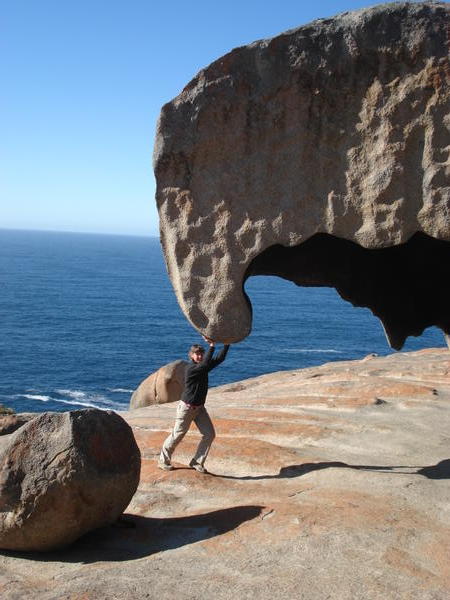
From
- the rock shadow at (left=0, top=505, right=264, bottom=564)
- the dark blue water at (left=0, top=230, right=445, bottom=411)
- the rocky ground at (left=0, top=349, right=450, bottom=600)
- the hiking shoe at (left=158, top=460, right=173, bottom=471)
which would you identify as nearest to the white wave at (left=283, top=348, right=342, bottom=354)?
the dark blue water at (left=0, top=230, right=445, bottom=411)

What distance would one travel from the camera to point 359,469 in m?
9.98

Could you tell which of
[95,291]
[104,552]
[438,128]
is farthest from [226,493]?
[95,291]

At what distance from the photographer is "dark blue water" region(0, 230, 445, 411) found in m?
49.2

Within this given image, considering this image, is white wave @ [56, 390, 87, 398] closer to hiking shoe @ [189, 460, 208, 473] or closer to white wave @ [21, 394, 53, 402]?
white wave @ [21, 394, 53, 402]

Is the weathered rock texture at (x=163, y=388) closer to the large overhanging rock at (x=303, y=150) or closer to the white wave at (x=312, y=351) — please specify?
the large overhanging rock at (x=303, y=150)

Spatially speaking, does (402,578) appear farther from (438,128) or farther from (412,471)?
(438,128)

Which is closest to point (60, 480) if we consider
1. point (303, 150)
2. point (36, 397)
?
point (303, 150)

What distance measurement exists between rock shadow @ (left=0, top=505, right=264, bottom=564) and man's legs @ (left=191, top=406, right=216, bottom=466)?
1506 mm

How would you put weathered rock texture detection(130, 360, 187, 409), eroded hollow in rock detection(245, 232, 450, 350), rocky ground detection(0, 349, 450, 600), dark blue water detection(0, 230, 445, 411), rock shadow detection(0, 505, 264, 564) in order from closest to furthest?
rocky ground detection(0, 349, 450, 600) < rock shadow detection(0, 505, 264, 564) < eroded hollow in rock detection(245, 232, 450, 350) < weathered rock texture detection(130, 360, 187, 409) < dark blue water detection(0, 230, 445, 411)

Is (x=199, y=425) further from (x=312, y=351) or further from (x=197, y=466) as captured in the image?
(x=312, y=351)

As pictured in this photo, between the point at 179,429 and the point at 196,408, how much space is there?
1.33 feet

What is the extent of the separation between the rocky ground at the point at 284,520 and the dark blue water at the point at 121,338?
1275 inches

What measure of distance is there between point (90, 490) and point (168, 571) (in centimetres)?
152

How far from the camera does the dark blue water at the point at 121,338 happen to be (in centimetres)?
4922
